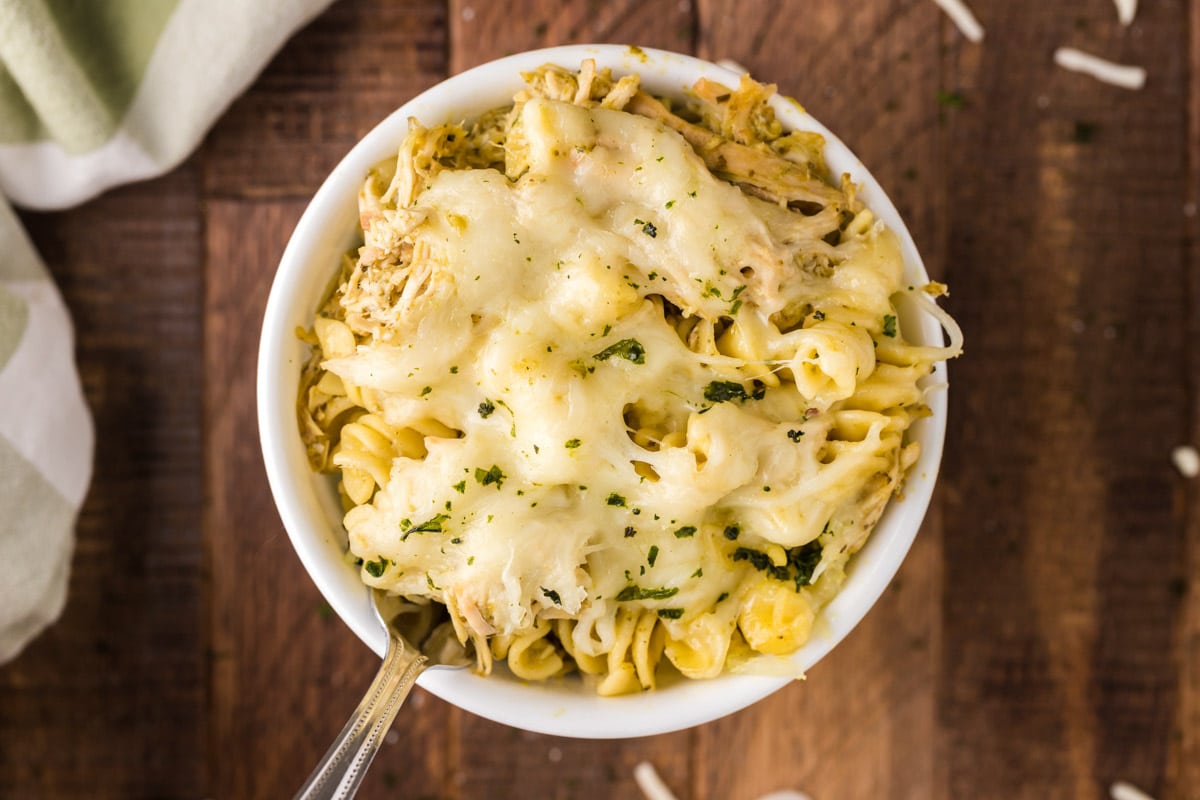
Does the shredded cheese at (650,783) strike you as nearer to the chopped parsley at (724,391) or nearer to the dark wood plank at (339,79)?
the chopped parsley at (724,391)

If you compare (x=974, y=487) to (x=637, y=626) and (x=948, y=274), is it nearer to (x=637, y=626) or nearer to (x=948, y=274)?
(x=948, y=274)

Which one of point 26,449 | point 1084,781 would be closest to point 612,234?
point 26,449

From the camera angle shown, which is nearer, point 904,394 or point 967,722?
point 904,394

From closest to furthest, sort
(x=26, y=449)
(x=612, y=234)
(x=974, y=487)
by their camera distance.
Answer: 1. (x=612, y=234)
2. (x=26, y=449)
3. (x=974, y=487)

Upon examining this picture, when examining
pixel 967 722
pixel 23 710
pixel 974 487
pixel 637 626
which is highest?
pixel 974 487

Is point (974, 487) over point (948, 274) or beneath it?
A: beneath

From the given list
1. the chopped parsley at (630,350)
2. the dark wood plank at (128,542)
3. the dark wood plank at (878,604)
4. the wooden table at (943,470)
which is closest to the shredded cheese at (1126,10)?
the wooden table at (943,470)

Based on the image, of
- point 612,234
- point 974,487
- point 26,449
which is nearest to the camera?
point 612,234
